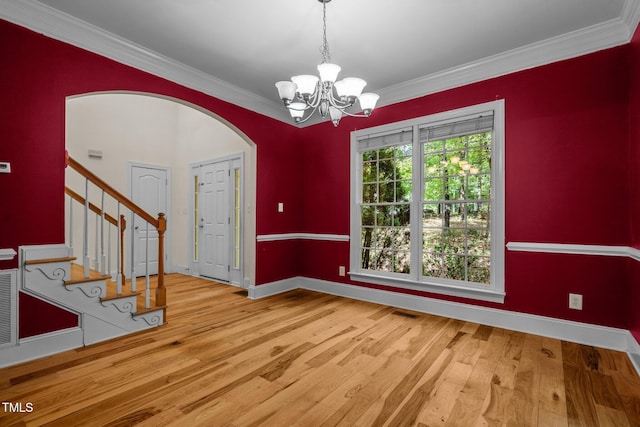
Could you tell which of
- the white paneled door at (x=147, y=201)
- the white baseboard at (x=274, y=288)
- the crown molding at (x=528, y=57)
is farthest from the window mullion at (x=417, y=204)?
the white paneled door at (x=147, y=201)

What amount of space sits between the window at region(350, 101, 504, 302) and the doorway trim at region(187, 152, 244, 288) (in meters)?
1.78

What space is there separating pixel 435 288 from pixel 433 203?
1005 mm

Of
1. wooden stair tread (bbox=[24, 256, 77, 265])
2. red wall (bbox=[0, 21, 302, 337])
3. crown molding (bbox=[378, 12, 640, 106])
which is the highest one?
crown molding (bbox=[378, 12, 640, 106])

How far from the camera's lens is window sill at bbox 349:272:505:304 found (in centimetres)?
312

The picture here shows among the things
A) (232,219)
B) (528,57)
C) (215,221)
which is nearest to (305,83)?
(528,57)

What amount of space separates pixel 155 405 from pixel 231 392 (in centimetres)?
44

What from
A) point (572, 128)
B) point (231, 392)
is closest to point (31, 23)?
point (231, 392)

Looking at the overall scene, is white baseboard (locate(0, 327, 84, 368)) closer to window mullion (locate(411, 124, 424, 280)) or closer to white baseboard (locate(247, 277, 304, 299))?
white baseboard (locate(247, 277, 304, 299))

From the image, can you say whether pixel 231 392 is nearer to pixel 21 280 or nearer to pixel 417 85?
pixel 21 280

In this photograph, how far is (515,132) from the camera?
302cm

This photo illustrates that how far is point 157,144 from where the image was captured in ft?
18.9

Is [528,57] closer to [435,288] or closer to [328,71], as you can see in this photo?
[328,71]

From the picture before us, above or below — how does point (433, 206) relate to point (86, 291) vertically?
above

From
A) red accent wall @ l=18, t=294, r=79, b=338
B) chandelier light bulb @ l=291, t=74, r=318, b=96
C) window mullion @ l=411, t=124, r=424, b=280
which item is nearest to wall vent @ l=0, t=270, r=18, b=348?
red accent wall @ l=18, t=294, r=79, b=338
